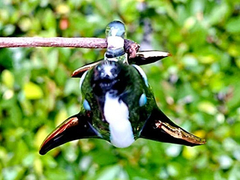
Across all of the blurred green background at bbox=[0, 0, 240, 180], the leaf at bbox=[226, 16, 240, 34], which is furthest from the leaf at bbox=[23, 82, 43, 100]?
the leaf at bbox=[226, 16, 240, 34]

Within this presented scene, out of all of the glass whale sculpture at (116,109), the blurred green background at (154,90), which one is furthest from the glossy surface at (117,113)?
the blurred green background at (154,90)

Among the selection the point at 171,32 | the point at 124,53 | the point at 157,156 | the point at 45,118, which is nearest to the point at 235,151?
the point at 157,156

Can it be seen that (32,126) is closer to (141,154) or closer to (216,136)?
(141,154)

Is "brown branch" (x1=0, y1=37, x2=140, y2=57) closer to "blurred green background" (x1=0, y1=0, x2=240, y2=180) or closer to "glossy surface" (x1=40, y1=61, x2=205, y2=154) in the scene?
"glossy surface" (x1=40, y1=61, x2=205, y2=154)

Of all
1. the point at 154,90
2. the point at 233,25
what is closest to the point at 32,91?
the point at 154,90

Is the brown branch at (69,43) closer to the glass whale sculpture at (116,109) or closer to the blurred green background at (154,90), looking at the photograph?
the glass whale sculpture at (116,109)
